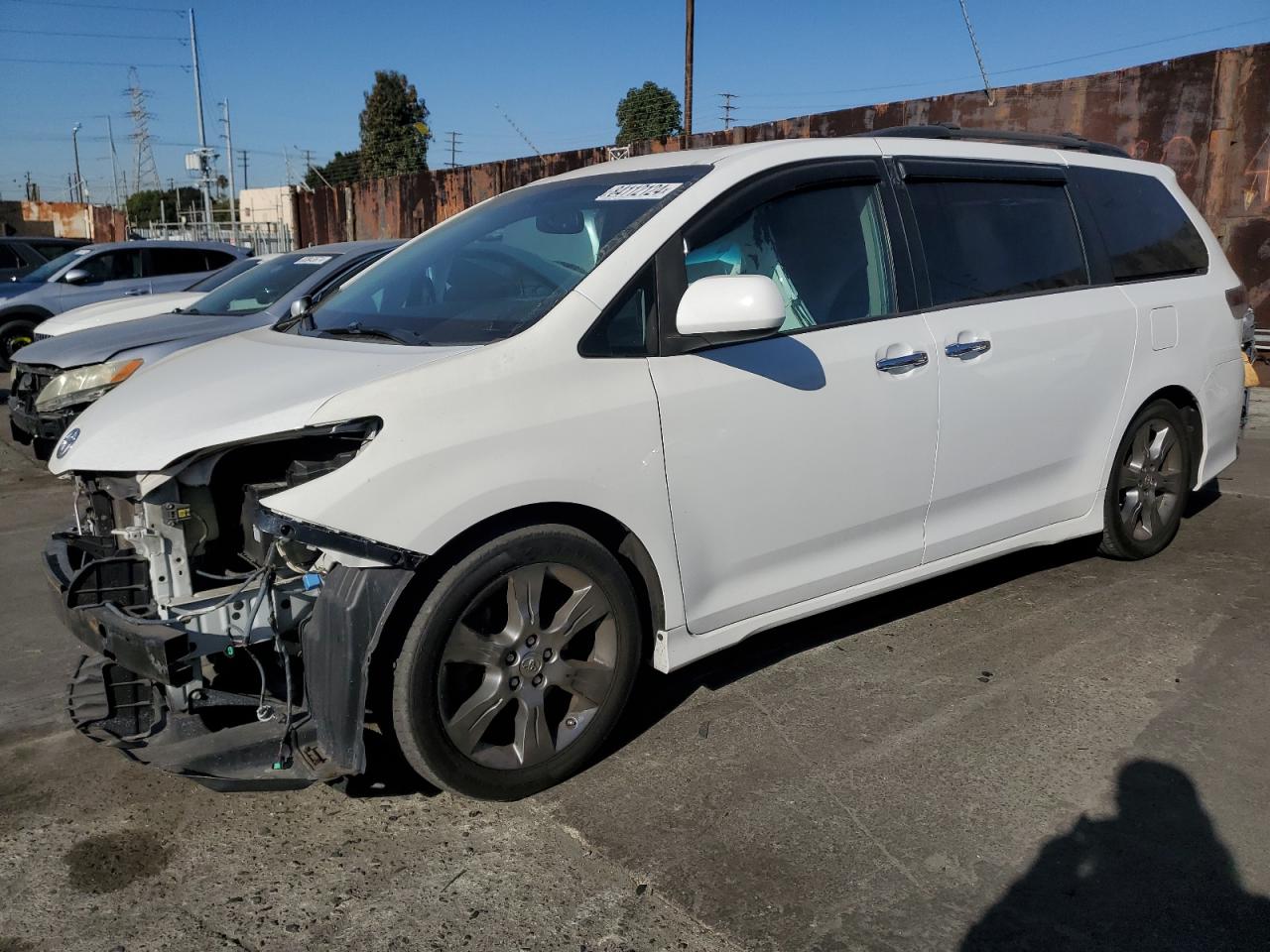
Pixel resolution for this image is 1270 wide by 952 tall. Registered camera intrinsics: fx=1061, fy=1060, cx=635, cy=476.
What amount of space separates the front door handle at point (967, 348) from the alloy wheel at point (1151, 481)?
51.5 inches

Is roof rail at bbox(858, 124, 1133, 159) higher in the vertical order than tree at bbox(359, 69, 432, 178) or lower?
lower

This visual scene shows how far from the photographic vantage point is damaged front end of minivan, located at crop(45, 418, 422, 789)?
8.81 feet

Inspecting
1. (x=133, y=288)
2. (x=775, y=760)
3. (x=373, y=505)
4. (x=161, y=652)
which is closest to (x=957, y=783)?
(x=775, y=760)

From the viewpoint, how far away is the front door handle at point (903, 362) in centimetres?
360

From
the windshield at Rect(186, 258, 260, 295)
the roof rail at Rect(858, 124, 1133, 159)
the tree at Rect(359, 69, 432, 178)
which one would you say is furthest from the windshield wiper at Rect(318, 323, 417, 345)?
the tree at Rect(359, 69, 432, 178)

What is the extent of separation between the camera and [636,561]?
3150 mm

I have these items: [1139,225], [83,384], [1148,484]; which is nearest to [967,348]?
[1139,225]

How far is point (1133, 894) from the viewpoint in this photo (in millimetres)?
2631

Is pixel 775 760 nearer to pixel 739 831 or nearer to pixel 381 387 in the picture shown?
pixel 739 831

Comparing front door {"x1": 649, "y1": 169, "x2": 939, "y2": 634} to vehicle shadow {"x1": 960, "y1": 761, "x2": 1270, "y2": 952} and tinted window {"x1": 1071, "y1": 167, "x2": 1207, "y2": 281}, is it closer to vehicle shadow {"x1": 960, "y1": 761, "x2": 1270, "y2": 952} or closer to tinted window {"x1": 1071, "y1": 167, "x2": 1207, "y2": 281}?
vehicle shadow {"x1": 960, "y1": 761, "x2": 1270, "y2": 952}

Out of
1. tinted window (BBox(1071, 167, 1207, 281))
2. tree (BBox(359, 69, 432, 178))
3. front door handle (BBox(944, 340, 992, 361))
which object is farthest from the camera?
tree (BBox(359, 69, 432, 178))

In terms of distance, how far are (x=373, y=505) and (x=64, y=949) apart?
4.04 feet

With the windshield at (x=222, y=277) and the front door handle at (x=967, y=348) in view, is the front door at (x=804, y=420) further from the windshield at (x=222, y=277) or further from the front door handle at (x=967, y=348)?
the windshield at (x=222, y=277)

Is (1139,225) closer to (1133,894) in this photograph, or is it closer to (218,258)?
(1133,894)
